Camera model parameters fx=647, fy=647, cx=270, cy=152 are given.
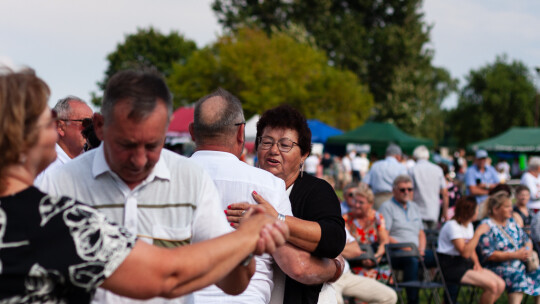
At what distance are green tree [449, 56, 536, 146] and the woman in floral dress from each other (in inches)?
2493

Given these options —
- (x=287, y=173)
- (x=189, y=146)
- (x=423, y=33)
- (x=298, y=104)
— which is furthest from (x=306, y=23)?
(x=287, y=173)

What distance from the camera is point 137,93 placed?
2105mm

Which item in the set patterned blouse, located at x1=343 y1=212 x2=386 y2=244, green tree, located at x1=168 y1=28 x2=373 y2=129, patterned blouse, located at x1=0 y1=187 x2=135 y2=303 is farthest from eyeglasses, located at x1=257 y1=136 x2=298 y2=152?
green tree, located at x1=168 y1=28 x2=373 y2=129

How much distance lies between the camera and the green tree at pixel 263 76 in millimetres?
38406

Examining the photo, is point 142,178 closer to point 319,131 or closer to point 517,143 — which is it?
point 319,131

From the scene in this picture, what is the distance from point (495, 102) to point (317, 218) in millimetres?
70996

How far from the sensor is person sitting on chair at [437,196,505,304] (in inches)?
329

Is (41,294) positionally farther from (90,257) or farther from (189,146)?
(189,146)

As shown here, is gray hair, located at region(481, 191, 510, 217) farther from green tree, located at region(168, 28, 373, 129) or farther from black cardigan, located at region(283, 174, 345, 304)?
green tree, located at region(168, 28, 373, 129)

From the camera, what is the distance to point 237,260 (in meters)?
2.03

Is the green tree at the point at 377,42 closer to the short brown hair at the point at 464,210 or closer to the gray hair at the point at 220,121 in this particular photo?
the short brown hair at the point at 464,210

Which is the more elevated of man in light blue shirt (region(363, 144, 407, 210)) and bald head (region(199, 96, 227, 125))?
bald head (region(199, 96, 227, 125))

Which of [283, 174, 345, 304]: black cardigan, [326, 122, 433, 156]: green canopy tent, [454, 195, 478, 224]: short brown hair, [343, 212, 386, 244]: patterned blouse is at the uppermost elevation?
[326, 122, 433, 156]: green canopy tent

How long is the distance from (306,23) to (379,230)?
45320mm
